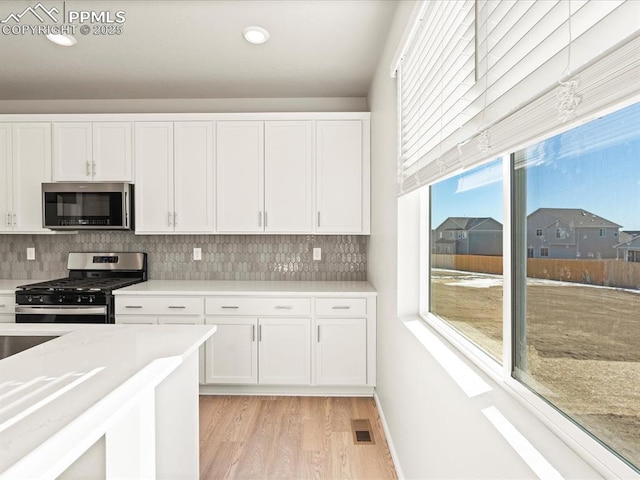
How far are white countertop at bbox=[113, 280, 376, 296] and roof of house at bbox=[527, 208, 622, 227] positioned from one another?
227 centimetres

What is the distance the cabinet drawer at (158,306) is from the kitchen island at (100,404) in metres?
1.40

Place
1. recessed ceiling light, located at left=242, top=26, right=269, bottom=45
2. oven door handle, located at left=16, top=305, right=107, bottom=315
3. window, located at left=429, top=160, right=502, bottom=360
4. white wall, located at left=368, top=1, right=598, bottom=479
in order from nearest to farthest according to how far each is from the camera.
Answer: white wall, located at left=368, top=1, right=598, bottom=479
window, located at left=429, top=160, right=502, bottom=360
recessed ceiling light, located at left=242, top=26, right=269, bottom=45
oven door handle, located at left=16, top=305, right=107, bottom=315

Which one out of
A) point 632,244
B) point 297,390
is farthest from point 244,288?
point 632,244

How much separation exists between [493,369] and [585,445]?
1.48 feet

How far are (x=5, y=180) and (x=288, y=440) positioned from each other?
3.21 m

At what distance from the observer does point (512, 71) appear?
0.90m

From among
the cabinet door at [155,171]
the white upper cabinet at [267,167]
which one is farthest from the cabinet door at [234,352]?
the cabinet door at [155,171]

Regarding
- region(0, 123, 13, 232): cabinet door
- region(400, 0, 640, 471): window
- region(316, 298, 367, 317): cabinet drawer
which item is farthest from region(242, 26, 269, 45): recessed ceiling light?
region(0, 123, 13, 232): cabinet door

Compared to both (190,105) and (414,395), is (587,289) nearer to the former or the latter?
(414,395)

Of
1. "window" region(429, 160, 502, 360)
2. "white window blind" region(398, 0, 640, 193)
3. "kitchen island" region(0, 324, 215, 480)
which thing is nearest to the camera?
"white window blind" region(398, 0, 640, 193)

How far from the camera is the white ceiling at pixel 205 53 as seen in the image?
239 cm

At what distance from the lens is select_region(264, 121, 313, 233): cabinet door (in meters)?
3.54

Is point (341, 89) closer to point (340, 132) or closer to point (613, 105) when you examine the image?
point (340, 132)

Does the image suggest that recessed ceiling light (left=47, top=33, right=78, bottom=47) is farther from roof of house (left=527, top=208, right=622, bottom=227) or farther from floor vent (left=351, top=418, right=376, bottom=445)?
floor vent (left=351, top=418, right=376, bottom=445)
